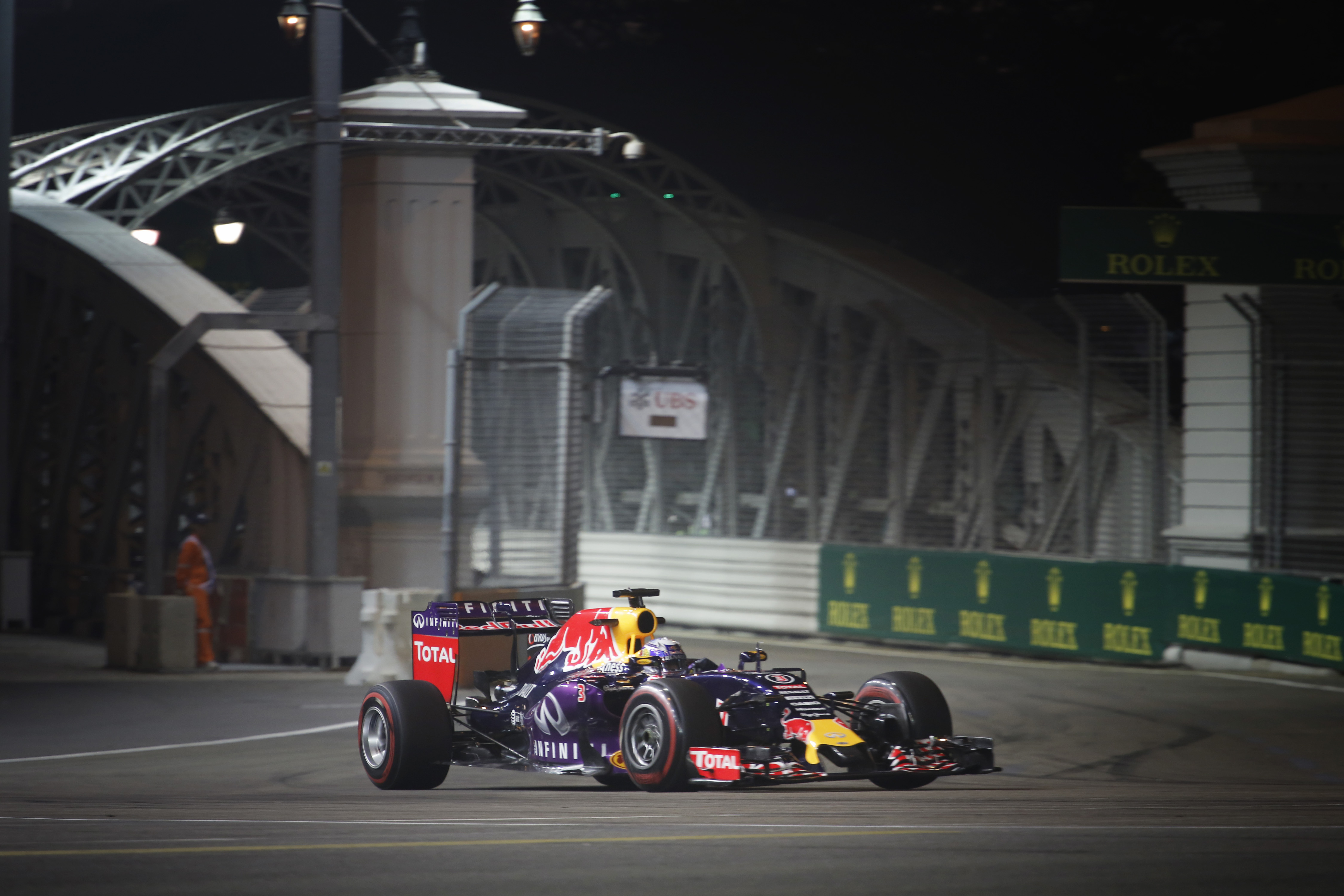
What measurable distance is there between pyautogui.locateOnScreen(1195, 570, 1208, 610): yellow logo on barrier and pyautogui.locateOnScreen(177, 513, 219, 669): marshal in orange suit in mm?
9835

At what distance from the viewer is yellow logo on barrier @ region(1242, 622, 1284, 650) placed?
60.8 feet

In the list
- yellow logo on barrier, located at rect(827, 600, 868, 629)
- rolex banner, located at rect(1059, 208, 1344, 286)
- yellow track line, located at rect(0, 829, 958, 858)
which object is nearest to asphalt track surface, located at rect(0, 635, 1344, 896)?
yellow track line, located at rect(0, 829, 958, 858)

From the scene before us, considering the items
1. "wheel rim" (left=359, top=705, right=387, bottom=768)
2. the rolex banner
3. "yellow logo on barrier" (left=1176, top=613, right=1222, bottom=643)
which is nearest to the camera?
"wheel rim" (left=359, top=705, right=387, bottom=768)

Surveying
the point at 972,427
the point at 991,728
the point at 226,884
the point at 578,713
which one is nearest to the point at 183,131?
the point at 972,427

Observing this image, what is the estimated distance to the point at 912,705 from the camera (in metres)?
10.3

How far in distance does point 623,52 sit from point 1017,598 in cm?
1640

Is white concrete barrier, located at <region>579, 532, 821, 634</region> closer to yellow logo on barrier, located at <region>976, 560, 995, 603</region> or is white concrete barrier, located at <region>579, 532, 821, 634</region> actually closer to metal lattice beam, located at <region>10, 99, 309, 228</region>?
yellow logo on barrier, located at <region>976, 560, 995, 603</region>

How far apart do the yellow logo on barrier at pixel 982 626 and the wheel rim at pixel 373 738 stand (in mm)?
11554

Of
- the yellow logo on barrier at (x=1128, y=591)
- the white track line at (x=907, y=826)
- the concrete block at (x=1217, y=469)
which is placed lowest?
the white track line at (x=907, y=826)

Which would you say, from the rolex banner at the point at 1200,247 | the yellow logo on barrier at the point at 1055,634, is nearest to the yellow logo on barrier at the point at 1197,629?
the yellow logo on barrier at the point at 1055,634

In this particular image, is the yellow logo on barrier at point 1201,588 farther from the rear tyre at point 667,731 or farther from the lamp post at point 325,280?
the rear tyre at point 667,731

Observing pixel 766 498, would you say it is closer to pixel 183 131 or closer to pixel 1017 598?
pixel 1017 598

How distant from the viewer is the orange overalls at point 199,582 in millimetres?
19031

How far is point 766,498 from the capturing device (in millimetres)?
25578
